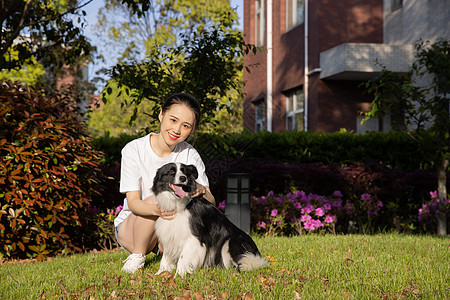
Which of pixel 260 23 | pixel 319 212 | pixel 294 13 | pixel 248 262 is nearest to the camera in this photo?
pixel 248 262

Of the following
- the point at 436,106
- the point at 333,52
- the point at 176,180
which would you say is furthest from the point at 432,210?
the point at 333,52

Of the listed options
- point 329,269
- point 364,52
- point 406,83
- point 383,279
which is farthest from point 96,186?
point 364,52

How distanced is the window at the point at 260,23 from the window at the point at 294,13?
186 cm

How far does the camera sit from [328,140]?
1012 centimetres

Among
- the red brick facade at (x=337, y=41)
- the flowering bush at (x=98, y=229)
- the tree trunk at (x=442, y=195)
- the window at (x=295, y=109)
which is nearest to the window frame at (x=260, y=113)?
the window at (x=295, y=109)

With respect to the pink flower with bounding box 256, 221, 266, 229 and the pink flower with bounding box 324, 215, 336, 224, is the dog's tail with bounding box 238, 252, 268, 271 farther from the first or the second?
the pink flower with bounding box 324, 215, 336, 224

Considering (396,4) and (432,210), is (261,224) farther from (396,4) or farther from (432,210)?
(396,4)

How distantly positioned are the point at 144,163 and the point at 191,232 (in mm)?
947

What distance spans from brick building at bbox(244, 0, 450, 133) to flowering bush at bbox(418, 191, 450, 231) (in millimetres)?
5494

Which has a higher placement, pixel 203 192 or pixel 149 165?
pixel 149 165

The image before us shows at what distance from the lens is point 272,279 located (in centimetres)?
378

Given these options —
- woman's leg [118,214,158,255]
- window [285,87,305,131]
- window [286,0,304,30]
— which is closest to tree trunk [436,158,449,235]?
woman's leg [118,214,158,255]

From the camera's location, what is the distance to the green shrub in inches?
214

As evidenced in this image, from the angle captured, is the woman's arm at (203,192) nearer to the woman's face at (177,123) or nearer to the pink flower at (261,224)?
the woman's face at (177,123)
